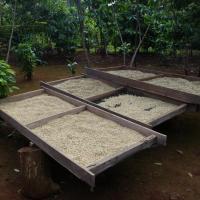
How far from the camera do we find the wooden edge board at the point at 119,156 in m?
2.63

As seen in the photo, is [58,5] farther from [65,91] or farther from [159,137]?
[159,137]

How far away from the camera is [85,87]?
500cm

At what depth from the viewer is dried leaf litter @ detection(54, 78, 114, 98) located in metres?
4.73

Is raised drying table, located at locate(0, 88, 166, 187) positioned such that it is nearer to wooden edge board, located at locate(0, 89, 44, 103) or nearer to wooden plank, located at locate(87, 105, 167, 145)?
wooden plank, located at locate(87, 105, 167, 145)

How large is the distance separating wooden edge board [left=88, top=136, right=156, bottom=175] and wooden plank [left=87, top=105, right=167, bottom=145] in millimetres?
70

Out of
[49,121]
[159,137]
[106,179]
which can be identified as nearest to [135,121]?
[159,137]

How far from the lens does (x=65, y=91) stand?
4.65 m

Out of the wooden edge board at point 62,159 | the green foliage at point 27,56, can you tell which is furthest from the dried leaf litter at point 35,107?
the green foliage at point 27,56

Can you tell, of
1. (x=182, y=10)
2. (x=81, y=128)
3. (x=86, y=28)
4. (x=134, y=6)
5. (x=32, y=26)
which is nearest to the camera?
(x=81, y=128)

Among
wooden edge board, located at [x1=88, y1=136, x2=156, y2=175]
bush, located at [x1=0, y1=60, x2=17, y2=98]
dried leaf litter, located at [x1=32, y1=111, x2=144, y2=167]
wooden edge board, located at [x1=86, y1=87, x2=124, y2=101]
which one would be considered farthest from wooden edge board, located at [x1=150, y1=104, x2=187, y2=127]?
bush, located at [x1=0, y1=60, x2=17, y2=98]

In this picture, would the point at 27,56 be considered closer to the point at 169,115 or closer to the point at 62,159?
the point at 169,115

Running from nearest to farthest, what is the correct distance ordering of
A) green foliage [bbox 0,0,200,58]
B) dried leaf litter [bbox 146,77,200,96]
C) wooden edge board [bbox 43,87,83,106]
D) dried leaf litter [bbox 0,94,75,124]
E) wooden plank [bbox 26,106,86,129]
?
wooden plank [bbox 26,106,86,129]
dried leaf litter [bbox 0,94,75,124]
wooden edge board [bbox 43,87,83,106]
dried leaf litter [bbox 146,77,200,96]
green foliage [bbox 0,0,200,58]

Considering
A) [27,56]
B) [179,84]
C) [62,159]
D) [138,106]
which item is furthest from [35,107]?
[27,56]

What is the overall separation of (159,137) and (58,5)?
24.5 ft
